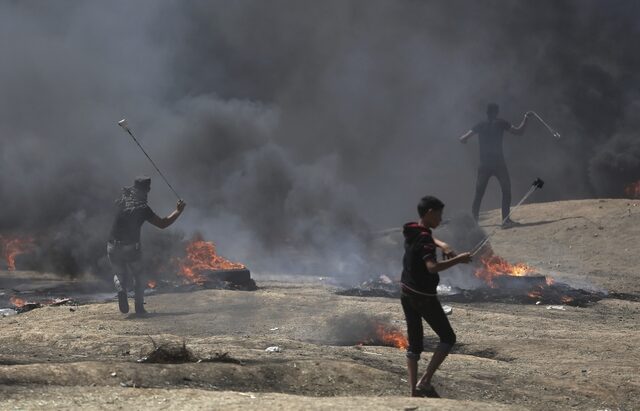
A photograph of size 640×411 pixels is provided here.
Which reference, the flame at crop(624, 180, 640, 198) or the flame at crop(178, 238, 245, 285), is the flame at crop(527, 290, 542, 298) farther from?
the flame at crop(624, 180, 640, 198)

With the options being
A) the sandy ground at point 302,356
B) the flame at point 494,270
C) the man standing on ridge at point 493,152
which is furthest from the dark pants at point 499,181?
the sandy ground at point 302,356

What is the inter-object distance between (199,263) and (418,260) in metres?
8.50

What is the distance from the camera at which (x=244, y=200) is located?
69.1 ft

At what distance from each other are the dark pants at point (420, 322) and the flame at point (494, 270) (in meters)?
7.73

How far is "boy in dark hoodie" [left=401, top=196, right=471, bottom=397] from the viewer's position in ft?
20.8

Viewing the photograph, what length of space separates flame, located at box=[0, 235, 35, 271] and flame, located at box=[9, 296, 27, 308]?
12.4ft

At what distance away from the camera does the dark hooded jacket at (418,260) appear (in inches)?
248

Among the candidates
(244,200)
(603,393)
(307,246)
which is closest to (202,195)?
(244,200)

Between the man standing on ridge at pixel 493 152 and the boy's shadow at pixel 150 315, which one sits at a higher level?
the man standing on ridge at pixel 493 152

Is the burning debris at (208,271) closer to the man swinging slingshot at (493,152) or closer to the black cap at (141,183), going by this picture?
the black cap at (141,183)

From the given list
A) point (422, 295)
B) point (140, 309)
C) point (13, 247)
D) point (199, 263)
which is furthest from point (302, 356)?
point (13, 247)

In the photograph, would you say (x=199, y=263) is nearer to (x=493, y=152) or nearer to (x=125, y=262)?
(x=125, y=262)

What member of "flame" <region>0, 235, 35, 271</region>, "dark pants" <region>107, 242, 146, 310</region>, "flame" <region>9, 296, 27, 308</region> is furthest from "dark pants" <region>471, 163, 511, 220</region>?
"flame" <region>9, 296, 27, 308</region>

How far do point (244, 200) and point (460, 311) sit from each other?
34.8 ft
